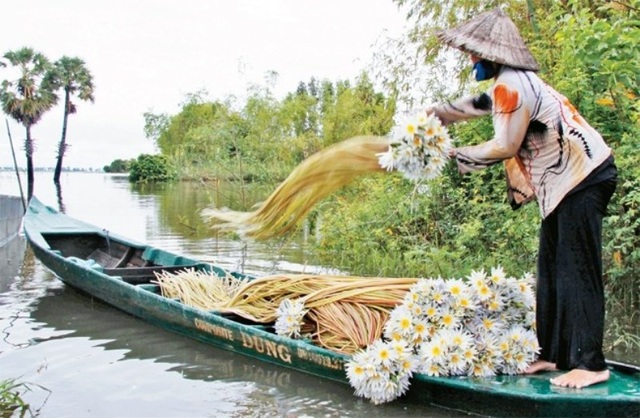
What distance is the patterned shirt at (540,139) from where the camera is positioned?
133 inches

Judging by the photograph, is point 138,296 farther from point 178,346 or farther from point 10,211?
point 10,211

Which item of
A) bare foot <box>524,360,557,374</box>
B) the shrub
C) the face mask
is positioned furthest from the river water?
the shrub

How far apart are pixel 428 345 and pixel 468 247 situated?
14.2 feet

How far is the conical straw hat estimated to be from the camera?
136 inches

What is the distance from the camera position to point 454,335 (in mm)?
3805

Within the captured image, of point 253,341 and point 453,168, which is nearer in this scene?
point 253,341

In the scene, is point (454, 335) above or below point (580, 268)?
below

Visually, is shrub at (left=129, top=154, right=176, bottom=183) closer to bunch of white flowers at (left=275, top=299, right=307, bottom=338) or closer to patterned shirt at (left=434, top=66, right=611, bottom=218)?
bunch of white flowers at (left=275, top=299, right=307, bottom=338)

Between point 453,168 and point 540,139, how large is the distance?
17.3ft

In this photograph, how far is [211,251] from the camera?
1154cm

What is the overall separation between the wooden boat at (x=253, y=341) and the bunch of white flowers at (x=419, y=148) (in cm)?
120

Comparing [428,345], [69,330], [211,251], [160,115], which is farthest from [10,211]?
[160,115]

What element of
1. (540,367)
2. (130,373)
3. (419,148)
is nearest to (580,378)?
(540,367)

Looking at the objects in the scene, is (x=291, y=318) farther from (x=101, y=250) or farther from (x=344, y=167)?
(x=101, y=250)
